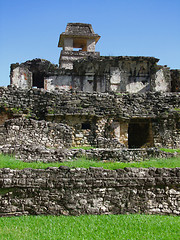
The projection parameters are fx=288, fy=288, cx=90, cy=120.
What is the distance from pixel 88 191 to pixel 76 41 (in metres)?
26.3

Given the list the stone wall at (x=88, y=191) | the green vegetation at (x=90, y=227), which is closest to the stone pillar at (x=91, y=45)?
the stone wall at (x=88, y=191)

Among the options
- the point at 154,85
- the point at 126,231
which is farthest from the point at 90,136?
the point at 154,85

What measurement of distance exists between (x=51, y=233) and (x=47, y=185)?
4.77 ft

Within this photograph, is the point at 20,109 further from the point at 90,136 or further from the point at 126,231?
the point at 126,231

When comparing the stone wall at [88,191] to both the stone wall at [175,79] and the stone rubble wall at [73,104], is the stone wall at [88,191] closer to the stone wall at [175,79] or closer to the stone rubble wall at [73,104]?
the stone rubble wall at [73,104]

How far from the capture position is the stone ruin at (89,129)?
7.18 meters

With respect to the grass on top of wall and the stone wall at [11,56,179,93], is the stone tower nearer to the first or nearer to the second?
the stone wall at [11,56,179,93]

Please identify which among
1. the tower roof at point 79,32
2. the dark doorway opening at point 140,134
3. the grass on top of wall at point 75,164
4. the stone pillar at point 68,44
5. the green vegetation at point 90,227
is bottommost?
the green vegetation at point 90,227

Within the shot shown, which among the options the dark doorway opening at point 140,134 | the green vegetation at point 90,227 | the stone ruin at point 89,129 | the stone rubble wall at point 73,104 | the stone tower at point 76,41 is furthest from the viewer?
the stone tower at point 76,41

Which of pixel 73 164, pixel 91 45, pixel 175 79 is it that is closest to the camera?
pixel 73 164

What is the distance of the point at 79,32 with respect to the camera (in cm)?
3020

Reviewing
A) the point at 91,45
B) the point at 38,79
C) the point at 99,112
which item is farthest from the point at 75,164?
the point at 91,45

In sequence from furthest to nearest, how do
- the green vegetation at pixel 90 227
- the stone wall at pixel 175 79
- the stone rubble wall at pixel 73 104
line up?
the stone wall at pixel 175 79 < the stone rubble wall at pixel 73 104 < the green vegetation at pixel 90 227

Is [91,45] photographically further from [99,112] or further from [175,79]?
[99,112]
